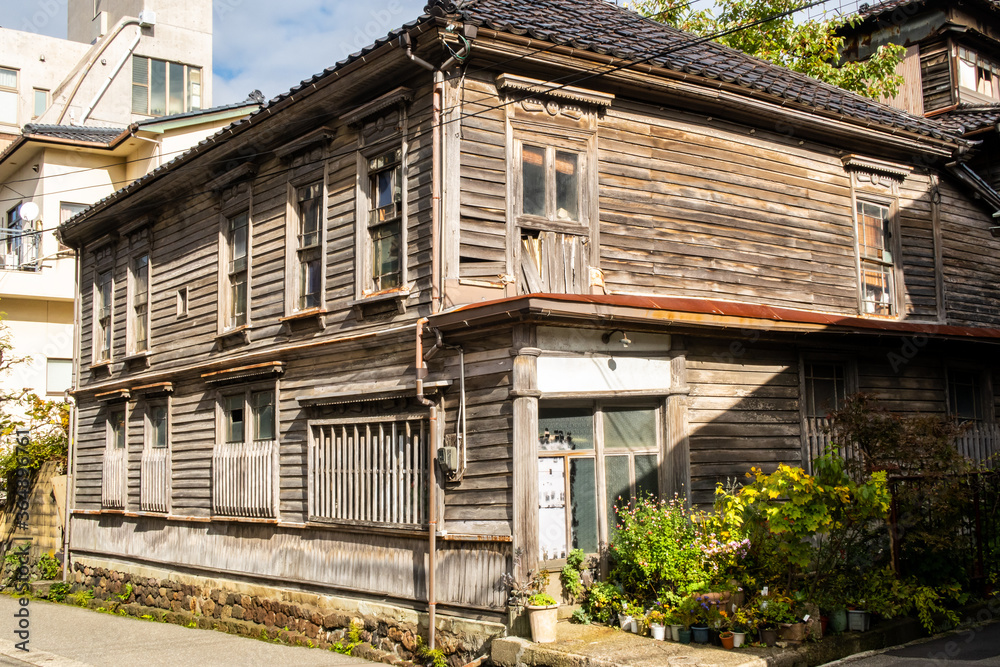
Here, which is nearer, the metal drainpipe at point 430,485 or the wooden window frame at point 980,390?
the metal drainpipe at point 430,485

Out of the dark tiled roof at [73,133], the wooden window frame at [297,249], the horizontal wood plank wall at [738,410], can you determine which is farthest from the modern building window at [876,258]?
the dark tiled roof at [73,133]

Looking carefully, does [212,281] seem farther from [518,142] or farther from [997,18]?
[997,18]

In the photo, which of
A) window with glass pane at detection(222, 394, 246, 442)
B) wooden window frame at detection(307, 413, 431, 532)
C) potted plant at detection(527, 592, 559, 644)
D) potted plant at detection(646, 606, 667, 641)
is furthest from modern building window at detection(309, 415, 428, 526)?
potted plant at detection(646, 606, 667, 641)

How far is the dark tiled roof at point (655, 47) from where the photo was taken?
11.6 m

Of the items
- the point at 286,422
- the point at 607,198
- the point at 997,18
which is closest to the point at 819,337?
the point at 607,198

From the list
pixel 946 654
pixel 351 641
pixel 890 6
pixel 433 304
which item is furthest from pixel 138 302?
pixel 890 6

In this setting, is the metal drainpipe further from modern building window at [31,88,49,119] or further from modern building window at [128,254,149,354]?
modern building window at [31,88,49,119]

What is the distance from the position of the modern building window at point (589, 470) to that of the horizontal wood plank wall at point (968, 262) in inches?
303

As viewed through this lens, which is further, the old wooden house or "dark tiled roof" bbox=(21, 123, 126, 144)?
"dark tiled roof" bbox=(21, 123, 126, 144)

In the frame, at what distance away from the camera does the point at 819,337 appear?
12.4 meters

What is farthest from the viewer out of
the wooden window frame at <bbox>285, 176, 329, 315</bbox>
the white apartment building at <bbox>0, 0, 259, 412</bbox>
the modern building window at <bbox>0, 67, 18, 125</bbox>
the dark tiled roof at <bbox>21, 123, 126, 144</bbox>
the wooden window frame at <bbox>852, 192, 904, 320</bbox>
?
the modern building window at <bbox>0, 67, 18, 125</bbox>

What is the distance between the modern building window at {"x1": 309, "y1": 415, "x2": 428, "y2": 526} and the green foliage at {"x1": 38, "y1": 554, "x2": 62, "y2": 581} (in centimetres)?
1074

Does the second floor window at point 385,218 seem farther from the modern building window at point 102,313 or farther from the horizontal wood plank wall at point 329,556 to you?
the modern building window at point 102,313

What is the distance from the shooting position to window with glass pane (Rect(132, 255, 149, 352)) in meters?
18.3
